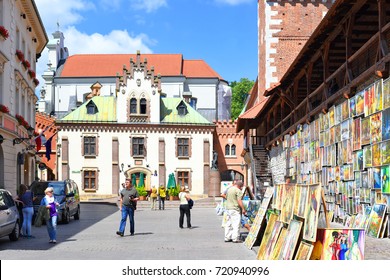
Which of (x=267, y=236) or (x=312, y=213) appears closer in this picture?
(x=312, y=213)

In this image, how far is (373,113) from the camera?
15.8 meters

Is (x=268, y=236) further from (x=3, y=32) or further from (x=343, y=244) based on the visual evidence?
(x=3, y=32)

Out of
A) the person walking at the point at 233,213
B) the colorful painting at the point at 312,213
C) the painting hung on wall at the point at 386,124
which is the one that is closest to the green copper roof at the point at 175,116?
the person walking at the point at 233,213

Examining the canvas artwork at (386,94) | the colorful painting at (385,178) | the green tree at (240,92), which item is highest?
the green tree at (240,92)

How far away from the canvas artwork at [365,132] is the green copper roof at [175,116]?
42.6 meters

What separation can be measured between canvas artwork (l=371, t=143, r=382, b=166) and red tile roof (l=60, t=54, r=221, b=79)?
64.1m

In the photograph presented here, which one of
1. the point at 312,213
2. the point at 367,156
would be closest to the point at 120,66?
the point at 367,156

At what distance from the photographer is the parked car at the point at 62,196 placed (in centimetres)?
2511

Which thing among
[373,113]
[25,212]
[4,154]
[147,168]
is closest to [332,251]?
[373,113]

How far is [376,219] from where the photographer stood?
49.8ft

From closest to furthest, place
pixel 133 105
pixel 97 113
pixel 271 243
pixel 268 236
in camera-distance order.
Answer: pixel 271 243
pixel 268 236
pixel 133 105
pixel 97 113

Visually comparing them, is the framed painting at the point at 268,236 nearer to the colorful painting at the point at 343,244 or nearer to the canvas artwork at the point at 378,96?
the colorful painting at the point at 343,244

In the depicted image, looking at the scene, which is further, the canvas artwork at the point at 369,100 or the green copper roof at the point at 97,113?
the green copper roof at the point at 97,113

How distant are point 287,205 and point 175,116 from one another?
48975 mm
